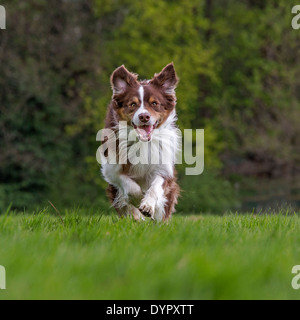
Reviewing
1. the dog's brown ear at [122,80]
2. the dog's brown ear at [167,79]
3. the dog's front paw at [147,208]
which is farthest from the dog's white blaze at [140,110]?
the dog's front paw at [147,208]

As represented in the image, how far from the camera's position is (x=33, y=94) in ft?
52.0

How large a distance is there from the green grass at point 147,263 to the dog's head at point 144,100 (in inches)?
73.0

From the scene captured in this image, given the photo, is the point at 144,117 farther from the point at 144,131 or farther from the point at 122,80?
the point at 122,80

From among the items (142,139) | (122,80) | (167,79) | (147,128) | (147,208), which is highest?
(167,79)

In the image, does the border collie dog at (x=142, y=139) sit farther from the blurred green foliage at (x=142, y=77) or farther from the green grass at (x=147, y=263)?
the blurred green foliage at (x=142, y=77)

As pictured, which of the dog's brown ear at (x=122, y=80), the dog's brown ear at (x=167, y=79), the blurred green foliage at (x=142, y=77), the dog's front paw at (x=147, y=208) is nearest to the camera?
the dog's front paw at (x=147, y=208)

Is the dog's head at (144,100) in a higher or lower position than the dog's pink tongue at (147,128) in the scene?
higher

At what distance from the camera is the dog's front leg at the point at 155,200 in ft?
18.1

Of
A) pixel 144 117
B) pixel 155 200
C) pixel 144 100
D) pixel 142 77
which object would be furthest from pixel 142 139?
pixel 142 77

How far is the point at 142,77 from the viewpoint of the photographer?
16.6m

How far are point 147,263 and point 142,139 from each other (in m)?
2.96

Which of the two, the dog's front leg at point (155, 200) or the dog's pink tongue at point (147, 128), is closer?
the dog's front leg at point (155, 200)
